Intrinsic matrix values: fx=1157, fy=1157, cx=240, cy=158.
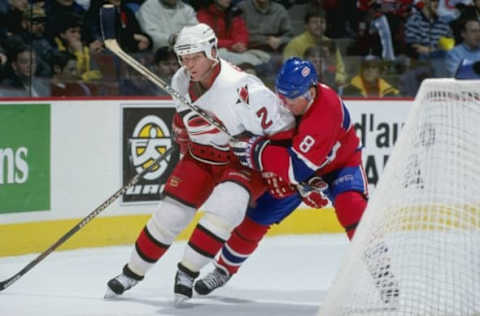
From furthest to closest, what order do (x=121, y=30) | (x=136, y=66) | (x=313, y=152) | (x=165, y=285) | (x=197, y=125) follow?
(x=121, y=30) < (x=165, y=285) < (x=136, y=66) < (x=197, y=125) < (x=313, y=152)

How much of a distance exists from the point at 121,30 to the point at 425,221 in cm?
244

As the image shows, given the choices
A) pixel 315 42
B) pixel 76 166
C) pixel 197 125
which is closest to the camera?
pixel 197 125

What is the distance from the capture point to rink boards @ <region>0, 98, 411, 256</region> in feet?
18.6

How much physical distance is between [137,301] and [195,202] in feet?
1.54

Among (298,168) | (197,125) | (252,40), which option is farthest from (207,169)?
(252,40)

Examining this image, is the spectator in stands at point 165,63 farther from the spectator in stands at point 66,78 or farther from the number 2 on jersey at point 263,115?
the number 2 on jersey at point 263,115

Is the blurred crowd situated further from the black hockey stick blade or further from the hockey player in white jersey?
the hockey player in white jersey

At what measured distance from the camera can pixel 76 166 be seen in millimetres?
5914

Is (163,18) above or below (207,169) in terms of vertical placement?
above

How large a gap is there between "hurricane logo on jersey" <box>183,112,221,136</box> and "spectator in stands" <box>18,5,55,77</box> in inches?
59.0

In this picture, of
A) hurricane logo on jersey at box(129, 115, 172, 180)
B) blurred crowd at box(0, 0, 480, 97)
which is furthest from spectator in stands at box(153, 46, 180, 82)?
hurricane logo on jersey at box(129, 115, 172, 180)

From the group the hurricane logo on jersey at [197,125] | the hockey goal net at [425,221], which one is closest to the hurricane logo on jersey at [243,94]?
the hurricane logo on jersey at [197,125]

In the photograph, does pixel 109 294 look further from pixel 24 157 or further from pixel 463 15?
pixel 463 15

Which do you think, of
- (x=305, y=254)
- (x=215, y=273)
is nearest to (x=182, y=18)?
(x=305, y=254)
